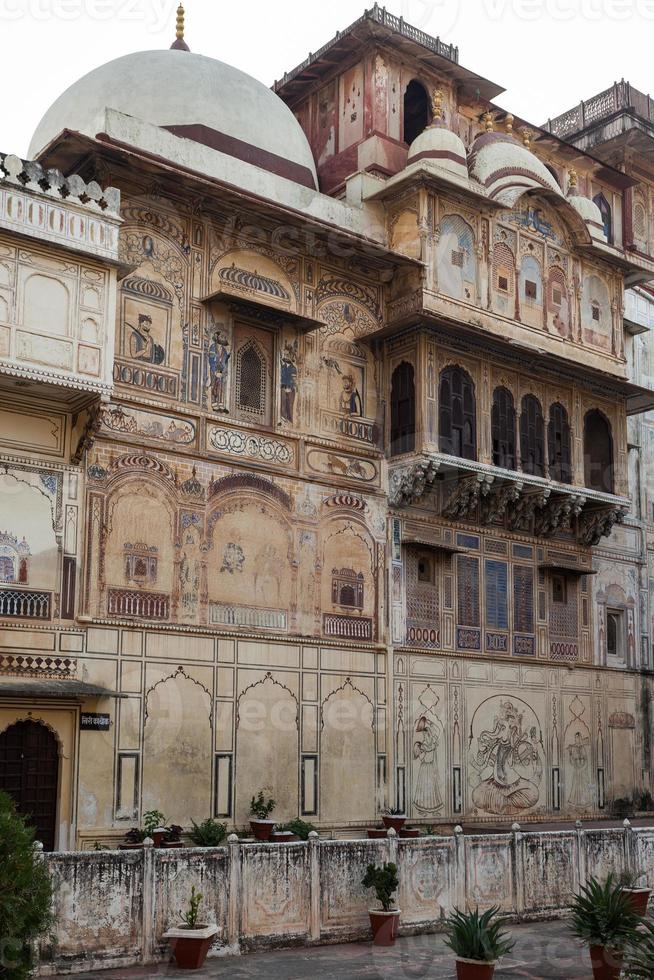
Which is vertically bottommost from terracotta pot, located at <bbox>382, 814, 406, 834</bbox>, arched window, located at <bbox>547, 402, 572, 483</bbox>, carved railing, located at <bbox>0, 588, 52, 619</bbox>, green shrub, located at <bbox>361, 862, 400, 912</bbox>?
green shrub, located at <bbox>361, 862, 400, 912</bbox>

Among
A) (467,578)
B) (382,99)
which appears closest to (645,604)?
(467,578)

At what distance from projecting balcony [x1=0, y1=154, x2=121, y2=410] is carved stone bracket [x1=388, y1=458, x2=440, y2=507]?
230 inches

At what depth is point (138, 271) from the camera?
1683cm

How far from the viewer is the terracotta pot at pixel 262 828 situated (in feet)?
52.3

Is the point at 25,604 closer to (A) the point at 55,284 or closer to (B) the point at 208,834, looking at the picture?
(B) the point at 208,834

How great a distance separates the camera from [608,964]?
10.9 m

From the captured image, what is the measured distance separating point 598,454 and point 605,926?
496 inches

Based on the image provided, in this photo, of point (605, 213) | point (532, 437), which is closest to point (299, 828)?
point (532, 437)

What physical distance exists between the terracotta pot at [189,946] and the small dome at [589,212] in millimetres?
16450

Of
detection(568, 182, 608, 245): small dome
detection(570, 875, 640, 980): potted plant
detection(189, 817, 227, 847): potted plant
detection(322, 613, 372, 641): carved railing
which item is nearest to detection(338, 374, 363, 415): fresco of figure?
detection(322, 613, 372, 641): carved railing

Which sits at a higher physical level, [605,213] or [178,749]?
[605,213]

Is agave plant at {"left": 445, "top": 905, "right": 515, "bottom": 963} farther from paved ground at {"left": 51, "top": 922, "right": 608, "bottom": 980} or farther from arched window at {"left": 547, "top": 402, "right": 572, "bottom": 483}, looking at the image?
arched window at {"left": 547, "top": 402, "right": 572, "bottom": 483}

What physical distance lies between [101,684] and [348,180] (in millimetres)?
10253

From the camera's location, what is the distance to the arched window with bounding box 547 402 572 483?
69.3 ft
